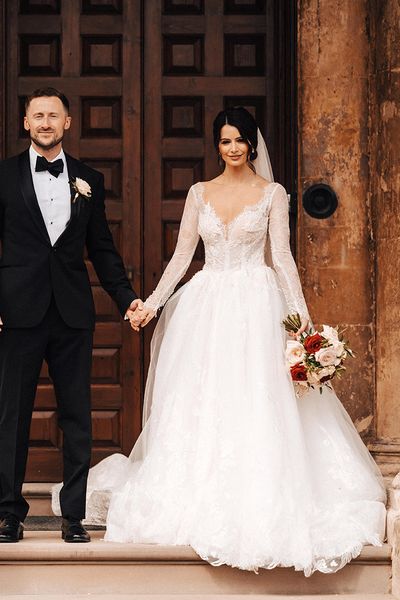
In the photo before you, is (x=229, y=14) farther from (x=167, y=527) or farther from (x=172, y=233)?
(x=167, y=527)

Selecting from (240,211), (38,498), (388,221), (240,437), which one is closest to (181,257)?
(240,211)

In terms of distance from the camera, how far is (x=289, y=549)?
5.75 metres

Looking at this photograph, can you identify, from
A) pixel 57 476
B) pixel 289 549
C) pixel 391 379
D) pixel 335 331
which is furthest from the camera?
pixel 57 476

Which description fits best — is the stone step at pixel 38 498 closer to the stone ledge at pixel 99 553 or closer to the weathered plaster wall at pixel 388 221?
the stone ledge at pixel 99 553

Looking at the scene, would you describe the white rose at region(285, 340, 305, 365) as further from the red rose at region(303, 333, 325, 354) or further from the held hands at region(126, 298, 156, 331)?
the held hands at region(126, 298, 156, 331)

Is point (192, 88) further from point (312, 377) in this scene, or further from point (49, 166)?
point (312, 377)

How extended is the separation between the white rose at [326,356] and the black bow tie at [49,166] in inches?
63.2

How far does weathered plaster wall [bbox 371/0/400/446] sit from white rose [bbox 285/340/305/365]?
1140mm

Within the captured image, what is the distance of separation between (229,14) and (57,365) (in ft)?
9.86

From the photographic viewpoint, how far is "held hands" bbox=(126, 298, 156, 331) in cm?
634

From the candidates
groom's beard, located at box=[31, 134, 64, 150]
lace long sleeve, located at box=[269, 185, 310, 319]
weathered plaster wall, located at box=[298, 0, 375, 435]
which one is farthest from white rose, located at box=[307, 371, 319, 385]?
groom's beard, located at box=[31, 134, 64, 150]

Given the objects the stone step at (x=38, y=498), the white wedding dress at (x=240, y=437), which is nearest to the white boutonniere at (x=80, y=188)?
the white wedding dress at (x=240, y=437)

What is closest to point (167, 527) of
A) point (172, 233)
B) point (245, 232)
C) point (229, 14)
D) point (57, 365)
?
point (57, 365)

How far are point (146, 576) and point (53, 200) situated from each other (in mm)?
1936
